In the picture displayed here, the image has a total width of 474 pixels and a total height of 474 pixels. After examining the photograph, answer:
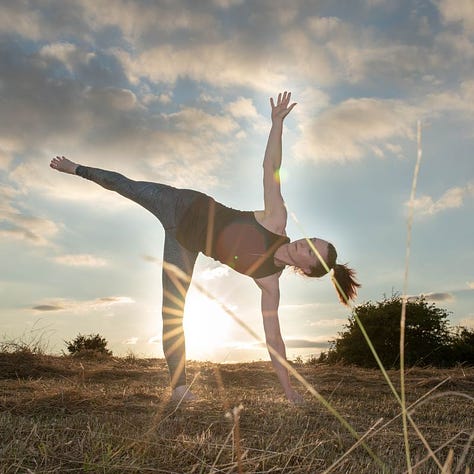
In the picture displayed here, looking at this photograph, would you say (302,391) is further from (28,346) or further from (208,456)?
(28,346)

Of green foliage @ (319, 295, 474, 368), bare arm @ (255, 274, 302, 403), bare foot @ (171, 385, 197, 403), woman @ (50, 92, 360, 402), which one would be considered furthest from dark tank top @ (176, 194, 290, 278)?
green foliage @ (319, 295, 474, 368)

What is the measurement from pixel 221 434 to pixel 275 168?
1897 mm

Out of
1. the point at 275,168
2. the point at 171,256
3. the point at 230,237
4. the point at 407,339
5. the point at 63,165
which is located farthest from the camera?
the point at 407,339

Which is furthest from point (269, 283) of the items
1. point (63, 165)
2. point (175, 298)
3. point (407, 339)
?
point (407, 339)

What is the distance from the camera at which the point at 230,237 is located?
14.1 feet

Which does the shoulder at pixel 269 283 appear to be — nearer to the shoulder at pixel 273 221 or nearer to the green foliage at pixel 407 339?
the shoulder at pixel 273 221

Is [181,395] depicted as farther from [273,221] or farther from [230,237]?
[273,221]

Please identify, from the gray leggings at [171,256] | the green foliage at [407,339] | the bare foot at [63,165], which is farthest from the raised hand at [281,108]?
the green foliage at [407,339]

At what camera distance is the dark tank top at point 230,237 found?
423 centimetres

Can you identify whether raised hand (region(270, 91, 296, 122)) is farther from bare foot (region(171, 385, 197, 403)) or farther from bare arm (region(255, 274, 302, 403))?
bare foot (region(171, 385, 197, 403))

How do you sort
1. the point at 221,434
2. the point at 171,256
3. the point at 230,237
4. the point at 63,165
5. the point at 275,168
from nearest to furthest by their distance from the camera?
the point at 221,434, the point at 275,168, the point at 230,237, the point at 171,256, the point at 63,165

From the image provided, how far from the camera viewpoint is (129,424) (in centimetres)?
302

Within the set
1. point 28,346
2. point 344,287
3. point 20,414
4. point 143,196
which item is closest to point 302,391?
point 344,287

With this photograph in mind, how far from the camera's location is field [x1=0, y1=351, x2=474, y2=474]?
2260mm
